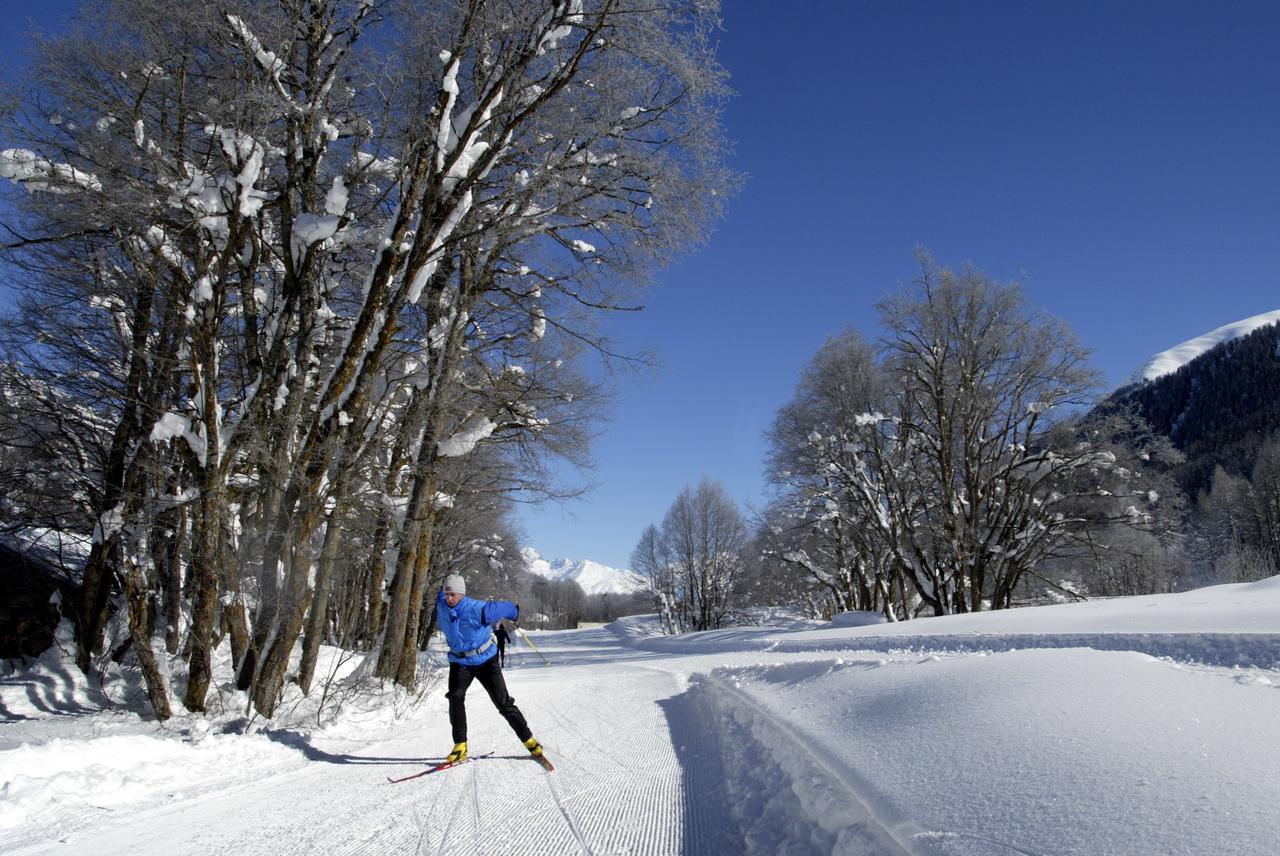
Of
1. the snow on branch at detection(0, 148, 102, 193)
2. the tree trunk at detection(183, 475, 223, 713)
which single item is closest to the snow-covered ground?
the tree trunk at detection(183, 475, 223, 713)

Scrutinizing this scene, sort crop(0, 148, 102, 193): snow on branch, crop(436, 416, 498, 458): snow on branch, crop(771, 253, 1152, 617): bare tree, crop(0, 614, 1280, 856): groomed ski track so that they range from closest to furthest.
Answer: crop(0, 614, 1280, 856): groomed ski track, crop(0, 148, 102, 193): snow on branch, crop(436, 416, 498, 458): snow on branch, crop(771, 253, 1152, 617): bare tree

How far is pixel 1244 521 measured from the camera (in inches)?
2405

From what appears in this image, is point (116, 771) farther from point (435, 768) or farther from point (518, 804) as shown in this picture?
point (518, 804)

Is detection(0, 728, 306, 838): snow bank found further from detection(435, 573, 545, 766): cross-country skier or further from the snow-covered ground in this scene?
detection(435, 573, 545, 766): cross-country skier

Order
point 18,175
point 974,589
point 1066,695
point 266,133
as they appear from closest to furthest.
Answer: point 1066,695 → point 18,175 → point 266,133 → point 974,589

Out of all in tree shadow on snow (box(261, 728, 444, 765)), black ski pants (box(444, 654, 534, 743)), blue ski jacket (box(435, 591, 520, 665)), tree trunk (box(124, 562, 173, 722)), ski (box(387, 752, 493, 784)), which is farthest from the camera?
tree trunk (box(124, 562, 173, 722))

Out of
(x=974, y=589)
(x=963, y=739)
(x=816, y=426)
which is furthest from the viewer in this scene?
(x=816, y=426)

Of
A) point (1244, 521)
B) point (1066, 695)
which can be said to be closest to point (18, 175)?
point (1066, 695)

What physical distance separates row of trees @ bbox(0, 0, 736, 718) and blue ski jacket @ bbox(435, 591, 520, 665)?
1.85 meters

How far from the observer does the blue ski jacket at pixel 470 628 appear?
6.23 metres

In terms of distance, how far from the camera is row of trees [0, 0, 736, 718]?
679cm

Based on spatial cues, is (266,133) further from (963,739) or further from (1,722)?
(963,739)

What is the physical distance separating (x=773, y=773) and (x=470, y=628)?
303 centimetres

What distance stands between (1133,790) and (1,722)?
35.9 ft
